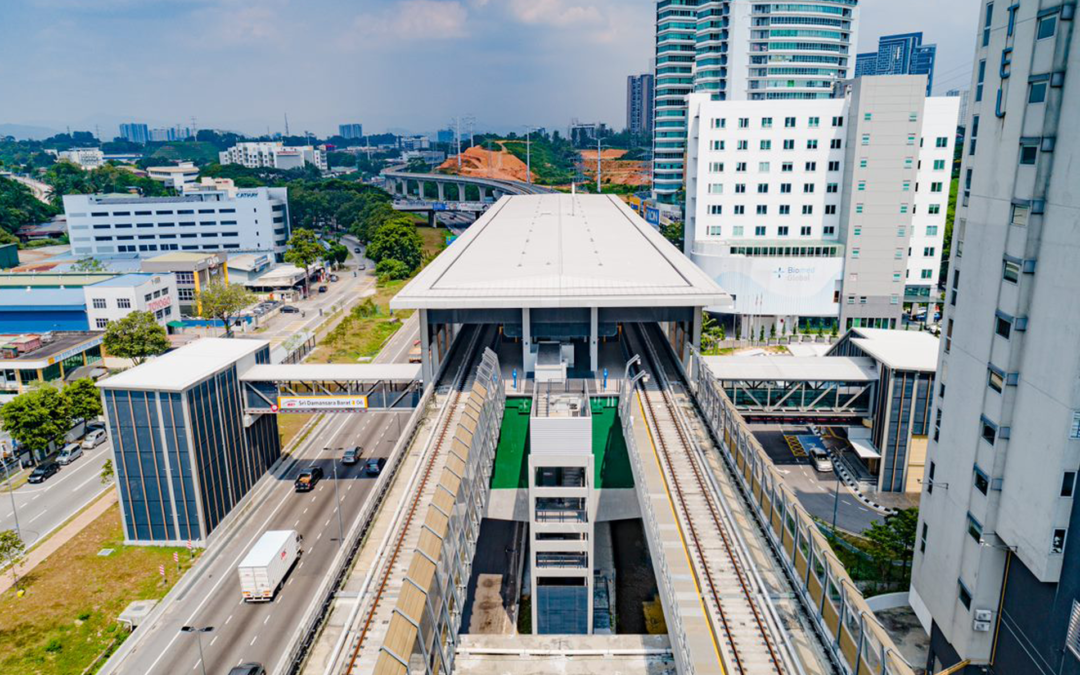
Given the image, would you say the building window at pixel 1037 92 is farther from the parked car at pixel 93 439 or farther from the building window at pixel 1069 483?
the parked car at pixel 93 439

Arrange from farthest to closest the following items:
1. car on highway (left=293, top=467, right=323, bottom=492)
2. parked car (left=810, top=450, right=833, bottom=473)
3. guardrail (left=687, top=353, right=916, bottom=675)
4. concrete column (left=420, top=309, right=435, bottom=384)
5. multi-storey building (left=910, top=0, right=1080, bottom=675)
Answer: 1. parked car (left=810, top=450, right=833, bottom=473)
2. car on highway (left=293, top=467, right=323, bottom=492)
3. concrete column (left=420, top=309, right=435, bottom=384)
4. multi-storey building (left=910, top=0, right=1080, bottom=675)
5. guardrail (left=687, top=353, right=916, bottom=675)

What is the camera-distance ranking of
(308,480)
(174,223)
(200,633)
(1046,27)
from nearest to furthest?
(1046,27)
(200,633)
(308,480)
(174,223)

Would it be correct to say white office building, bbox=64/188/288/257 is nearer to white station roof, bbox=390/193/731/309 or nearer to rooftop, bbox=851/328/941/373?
white station roof, bbox=390/193/731/309

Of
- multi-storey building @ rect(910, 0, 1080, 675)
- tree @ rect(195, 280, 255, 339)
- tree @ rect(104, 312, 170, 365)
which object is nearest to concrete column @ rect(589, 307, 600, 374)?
multi-storey building @ rect(910, 0, 1080, 675)

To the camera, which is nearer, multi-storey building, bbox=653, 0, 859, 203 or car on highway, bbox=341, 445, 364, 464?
car on highway, bbox=341, 445, 364, 464

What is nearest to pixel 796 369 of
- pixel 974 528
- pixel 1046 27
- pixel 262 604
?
pixel 974 528

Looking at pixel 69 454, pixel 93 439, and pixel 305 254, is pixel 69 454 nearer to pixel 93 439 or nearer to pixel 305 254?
pixel 93 439

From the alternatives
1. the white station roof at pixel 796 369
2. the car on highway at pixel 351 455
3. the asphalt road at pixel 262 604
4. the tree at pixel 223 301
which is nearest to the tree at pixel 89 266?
the tree at pixel 223 301
